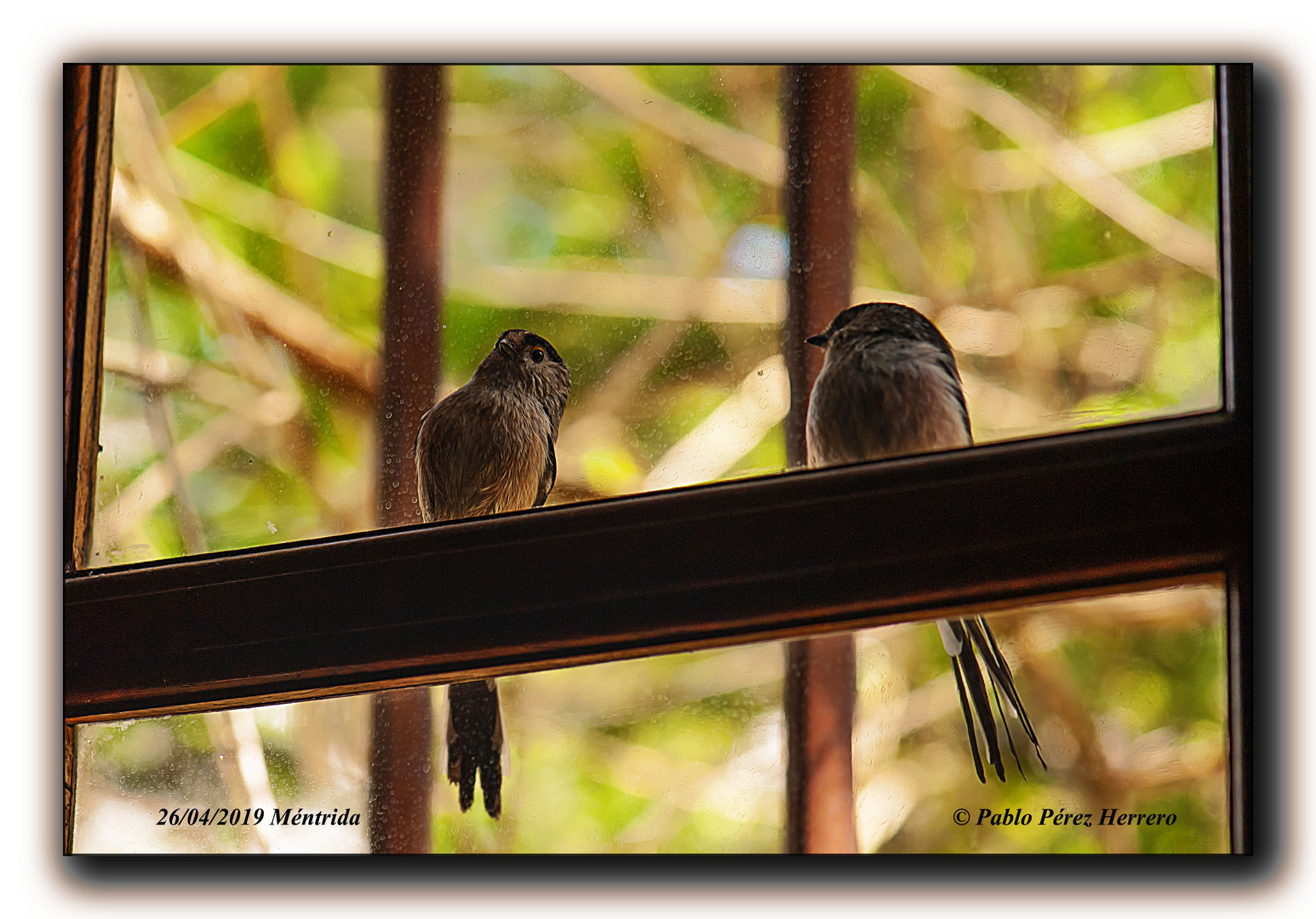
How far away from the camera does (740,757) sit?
1.18 metres

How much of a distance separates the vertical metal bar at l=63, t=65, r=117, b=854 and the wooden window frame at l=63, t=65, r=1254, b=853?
0.20 feet

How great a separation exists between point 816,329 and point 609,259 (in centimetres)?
26

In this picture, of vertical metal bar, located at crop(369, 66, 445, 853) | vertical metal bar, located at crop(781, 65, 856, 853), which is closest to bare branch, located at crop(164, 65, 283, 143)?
vertical metal bar, located at crop(369, 66, 445, 853)

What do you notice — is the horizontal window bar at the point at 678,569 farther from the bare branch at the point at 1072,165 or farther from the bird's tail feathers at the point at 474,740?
the bare branch at the point at 1072,165

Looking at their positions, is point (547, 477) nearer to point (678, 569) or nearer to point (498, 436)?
point (498, 436)

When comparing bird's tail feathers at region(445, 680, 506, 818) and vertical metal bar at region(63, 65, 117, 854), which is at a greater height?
vertical metal bar at region(63, 65, 117, 854)

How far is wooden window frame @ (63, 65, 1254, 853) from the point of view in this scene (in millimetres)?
1077

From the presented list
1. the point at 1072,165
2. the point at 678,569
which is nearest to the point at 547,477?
the point at 678,569

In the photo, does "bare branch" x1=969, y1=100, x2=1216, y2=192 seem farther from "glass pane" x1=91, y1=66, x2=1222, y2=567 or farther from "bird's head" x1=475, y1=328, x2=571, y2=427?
"bird's head" x1=475, y1=328, x2=571, y2=427

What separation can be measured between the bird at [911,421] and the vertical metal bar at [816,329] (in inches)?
2.2

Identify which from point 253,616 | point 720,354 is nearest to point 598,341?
point 720,354

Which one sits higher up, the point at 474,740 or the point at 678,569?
the point at 678,569

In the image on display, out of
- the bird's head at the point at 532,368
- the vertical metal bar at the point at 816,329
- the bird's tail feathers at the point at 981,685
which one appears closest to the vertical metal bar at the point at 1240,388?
the bird's tail feathers at the point at 981,685
